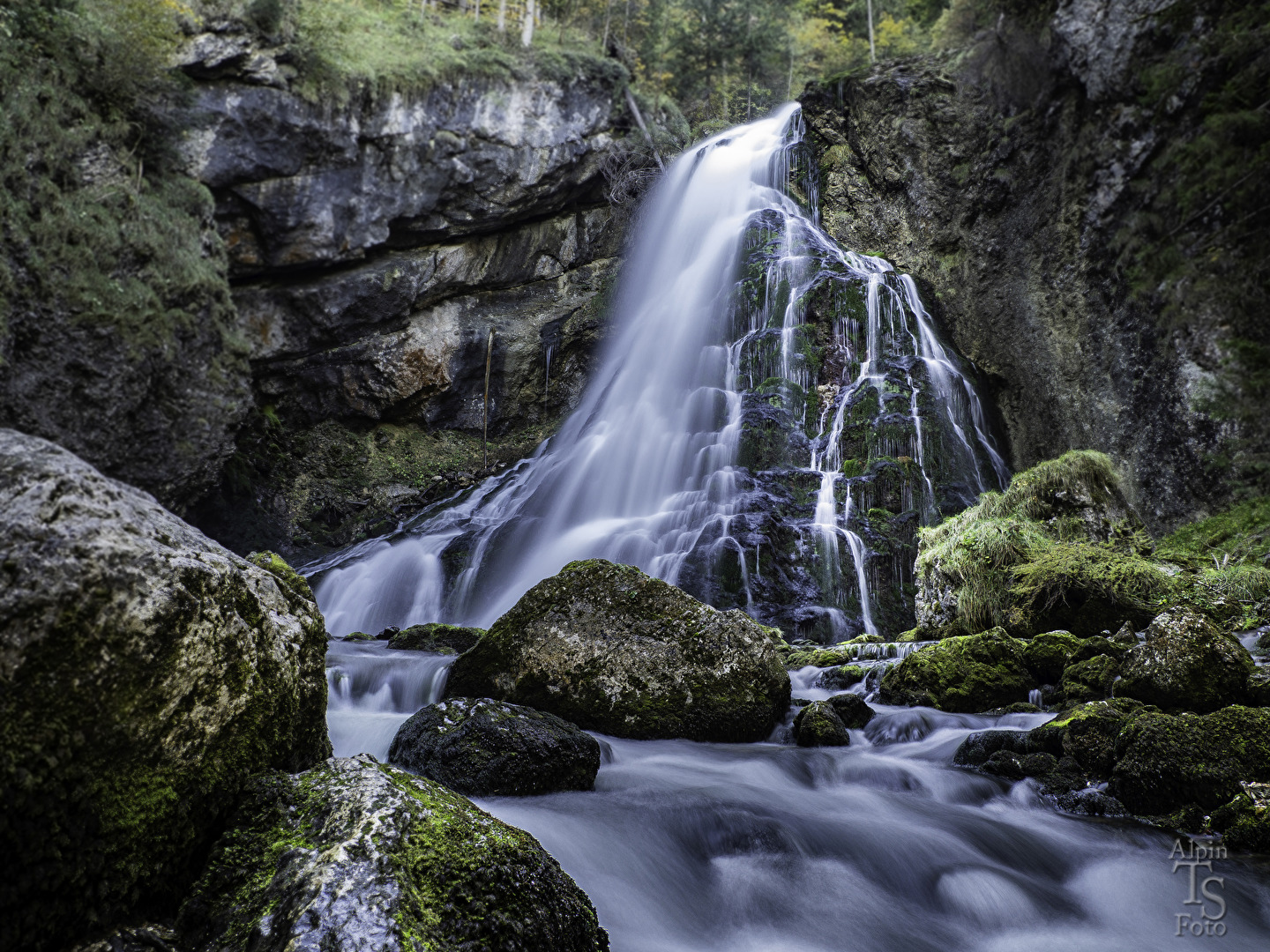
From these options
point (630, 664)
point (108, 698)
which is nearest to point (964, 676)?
point (630, 664)

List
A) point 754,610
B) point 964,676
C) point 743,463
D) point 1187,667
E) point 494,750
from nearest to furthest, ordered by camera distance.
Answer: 1. point 494,750
2. point 1187,667
3. point 964,676
4. point 754,610
5. point 743,463

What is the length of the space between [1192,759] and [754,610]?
7.16 meters

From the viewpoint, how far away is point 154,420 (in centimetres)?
1290

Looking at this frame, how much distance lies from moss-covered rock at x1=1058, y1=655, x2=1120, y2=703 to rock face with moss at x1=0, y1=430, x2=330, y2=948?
5.91 meters

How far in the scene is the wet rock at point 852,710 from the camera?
659cm

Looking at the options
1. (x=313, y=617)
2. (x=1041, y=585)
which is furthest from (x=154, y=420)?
(x=1041, y=585)

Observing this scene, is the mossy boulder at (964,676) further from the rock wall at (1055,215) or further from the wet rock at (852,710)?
the rock wall at (1055,215)

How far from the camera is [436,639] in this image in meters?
9.70

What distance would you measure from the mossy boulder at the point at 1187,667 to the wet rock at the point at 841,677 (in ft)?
9.45

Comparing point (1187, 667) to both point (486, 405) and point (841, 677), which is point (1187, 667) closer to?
point (841, 677)

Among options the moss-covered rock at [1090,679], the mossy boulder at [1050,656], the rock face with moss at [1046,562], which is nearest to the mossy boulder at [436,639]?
the rock face with moss at [1046,562]

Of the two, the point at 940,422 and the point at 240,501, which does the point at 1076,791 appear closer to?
the point at 940,422

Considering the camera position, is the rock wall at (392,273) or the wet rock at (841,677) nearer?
the wet rock at (841,677)

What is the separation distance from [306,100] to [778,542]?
14862 millimetres
